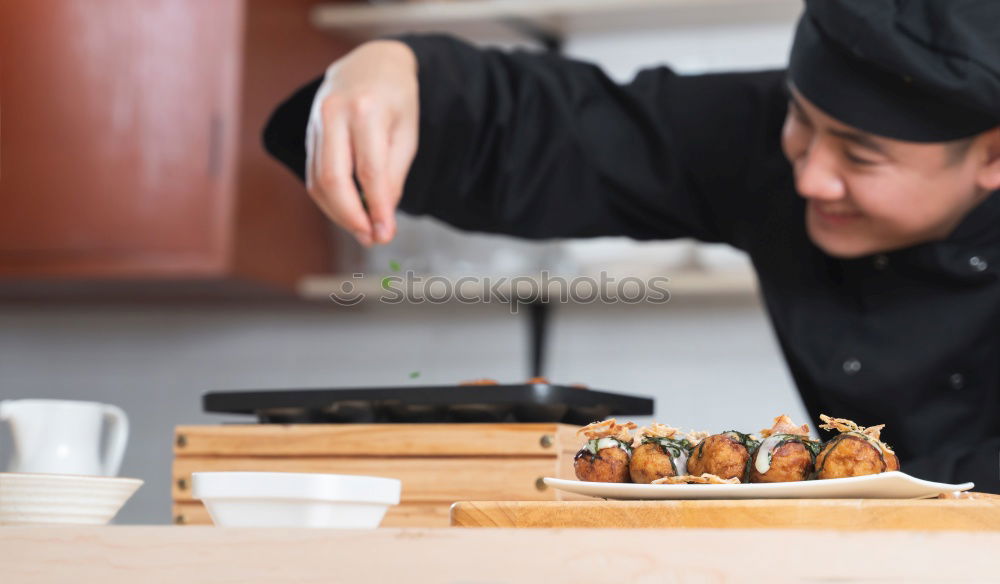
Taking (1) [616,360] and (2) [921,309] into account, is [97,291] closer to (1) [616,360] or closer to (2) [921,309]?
(1) [616,360]

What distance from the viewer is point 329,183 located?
2.98ft

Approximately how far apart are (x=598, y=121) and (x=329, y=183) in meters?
0.67

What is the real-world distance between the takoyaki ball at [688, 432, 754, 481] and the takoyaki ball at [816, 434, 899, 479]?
47 millimetres

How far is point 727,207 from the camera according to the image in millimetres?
1493

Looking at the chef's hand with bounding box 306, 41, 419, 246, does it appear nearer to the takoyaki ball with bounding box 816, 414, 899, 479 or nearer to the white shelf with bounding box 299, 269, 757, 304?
the takoyaki ball with bounding box 816, 414, 899, 479

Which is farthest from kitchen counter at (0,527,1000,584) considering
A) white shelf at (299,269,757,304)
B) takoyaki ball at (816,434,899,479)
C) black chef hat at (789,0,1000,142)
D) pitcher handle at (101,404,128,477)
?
white shelf at (299,269,757,304)

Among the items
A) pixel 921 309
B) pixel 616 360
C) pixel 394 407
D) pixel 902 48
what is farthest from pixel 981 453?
pixel 616 360

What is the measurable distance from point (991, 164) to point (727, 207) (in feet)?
1.21

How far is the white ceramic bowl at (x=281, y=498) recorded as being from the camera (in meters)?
0.60

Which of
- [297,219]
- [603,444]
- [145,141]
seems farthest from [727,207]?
[145,141]

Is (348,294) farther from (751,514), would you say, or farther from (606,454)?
(751,514)

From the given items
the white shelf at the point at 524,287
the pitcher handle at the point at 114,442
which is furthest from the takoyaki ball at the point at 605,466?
the white shelf at the point at 524,287

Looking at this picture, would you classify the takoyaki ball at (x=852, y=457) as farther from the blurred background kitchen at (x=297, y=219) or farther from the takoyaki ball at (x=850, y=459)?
the blurred background kitchen at (x=297, y=219)

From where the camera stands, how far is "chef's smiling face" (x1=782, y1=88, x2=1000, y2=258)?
1.16 m
